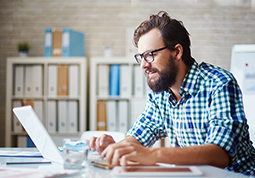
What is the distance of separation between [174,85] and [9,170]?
828 millimetres

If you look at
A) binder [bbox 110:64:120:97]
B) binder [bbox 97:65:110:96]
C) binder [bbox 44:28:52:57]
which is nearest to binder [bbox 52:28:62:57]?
binder [bbox 44:28:52:57]

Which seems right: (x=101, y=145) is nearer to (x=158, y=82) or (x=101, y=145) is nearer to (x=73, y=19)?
(x=158, y=82)

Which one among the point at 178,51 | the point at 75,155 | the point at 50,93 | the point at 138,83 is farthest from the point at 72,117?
the point at 75,155

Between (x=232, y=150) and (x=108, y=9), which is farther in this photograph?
(x=108, y=9)

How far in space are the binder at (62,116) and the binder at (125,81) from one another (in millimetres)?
631

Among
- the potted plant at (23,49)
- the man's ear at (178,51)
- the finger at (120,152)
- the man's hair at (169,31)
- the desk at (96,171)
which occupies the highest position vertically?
the potted plant at (23,49)

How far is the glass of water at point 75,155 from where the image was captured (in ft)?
2.75

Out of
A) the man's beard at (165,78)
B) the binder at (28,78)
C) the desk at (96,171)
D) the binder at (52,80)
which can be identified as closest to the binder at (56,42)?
the binder at (52,80)

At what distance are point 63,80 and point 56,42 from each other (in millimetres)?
413

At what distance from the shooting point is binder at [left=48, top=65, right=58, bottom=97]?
9.45 ft

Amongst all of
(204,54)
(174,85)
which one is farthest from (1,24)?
(174,85)

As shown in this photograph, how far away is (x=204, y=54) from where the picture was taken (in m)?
3.20

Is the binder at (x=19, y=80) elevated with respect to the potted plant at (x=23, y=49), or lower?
lower

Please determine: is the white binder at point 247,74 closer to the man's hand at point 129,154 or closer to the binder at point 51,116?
the binder at point 51,116
